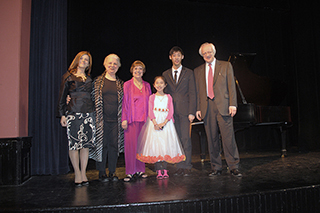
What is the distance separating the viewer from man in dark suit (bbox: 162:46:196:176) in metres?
2.79

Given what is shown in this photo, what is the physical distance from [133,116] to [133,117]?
1 cm

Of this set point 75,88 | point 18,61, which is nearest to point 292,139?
point 75,88

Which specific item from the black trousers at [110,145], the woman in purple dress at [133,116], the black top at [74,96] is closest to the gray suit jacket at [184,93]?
the woman in purple dress at [133,116]

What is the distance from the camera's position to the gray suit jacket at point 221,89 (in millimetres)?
2721

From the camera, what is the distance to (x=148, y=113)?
278 cm

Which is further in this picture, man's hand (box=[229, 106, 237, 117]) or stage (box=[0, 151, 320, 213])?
man's hand (box=[229, 106, 237, 117])

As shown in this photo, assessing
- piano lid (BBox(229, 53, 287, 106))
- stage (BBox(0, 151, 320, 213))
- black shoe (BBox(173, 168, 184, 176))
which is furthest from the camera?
piano lid (BBox(229, 53, 287, 106))

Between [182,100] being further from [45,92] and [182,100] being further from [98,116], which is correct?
[45,92]

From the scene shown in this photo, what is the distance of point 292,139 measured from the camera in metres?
5.91

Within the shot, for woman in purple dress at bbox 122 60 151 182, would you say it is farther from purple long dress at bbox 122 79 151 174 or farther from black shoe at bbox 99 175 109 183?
black shoe at bbox 99 175 109 183

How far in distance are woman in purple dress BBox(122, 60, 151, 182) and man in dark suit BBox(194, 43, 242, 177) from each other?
2.50 feet

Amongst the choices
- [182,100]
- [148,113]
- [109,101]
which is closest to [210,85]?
[182,100]

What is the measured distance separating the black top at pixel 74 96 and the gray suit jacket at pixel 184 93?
106cm

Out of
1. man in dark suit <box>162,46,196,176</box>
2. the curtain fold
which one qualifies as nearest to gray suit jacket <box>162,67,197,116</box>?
man in dark suit <box>162,46,196,176</box>
